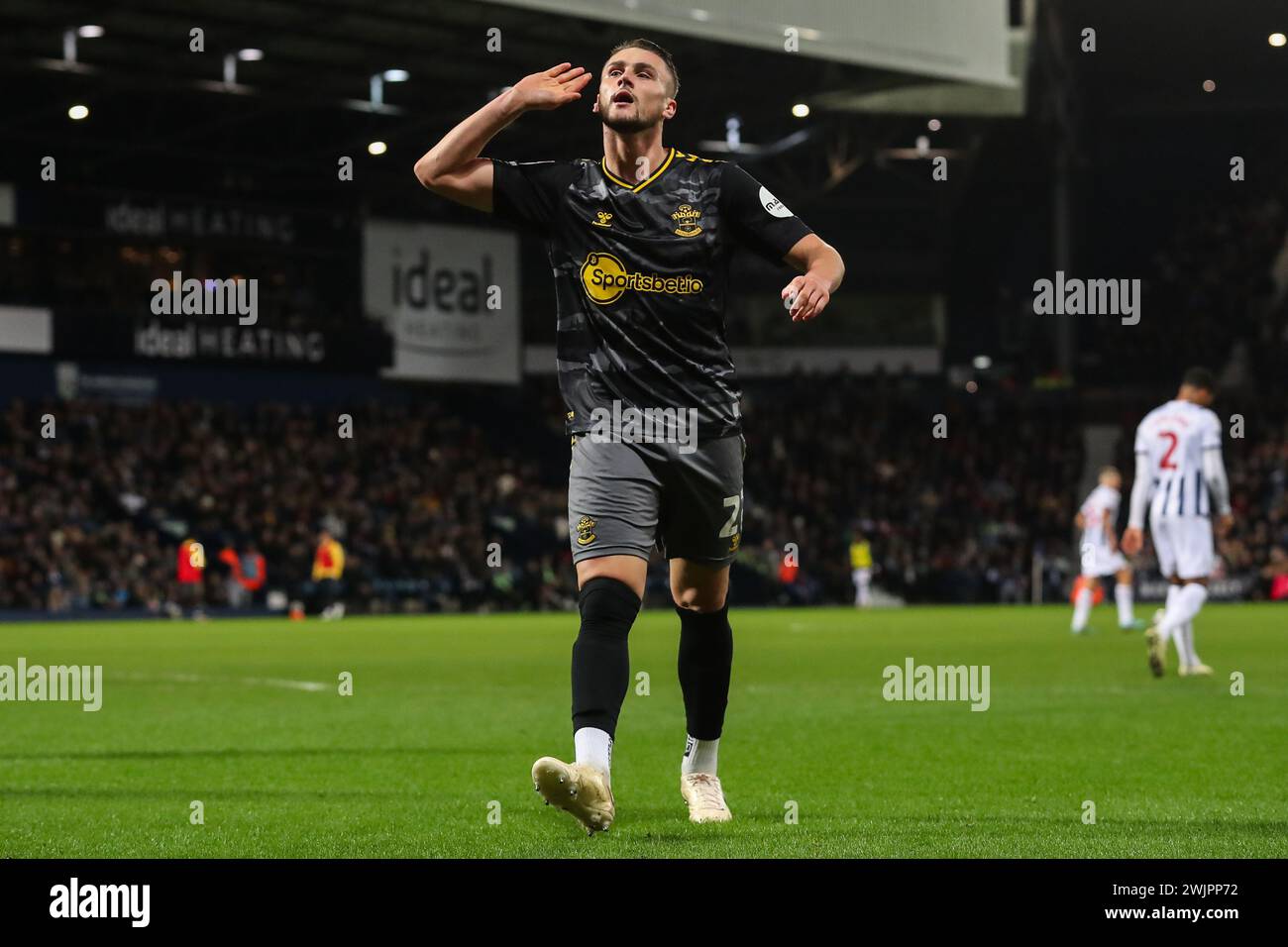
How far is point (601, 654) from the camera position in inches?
242

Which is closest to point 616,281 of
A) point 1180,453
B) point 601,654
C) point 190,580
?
point 601,654

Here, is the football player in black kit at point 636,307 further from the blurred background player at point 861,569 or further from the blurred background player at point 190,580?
the blurred background player at point 861,569

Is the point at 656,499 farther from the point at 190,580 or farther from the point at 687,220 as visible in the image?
the point at 190,580

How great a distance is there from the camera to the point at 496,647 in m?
23.4

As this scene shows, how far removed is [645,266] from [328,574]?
2911cm

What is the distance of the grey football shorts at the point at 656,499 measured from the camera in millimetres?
6250

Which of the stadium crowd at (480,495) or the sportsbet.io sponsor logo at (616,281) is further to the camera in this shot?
the stadium crowd at (480,495)

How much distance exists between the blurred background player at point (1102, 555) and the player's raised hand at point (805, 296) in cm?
1939

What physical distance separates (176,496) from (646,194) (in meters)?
35.6

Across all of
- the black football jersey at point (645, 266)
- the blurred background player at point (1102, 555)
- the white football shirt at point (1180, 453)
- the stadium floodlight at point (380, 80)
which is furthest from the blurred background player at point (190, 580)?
the black football jersey at point (645, 266)

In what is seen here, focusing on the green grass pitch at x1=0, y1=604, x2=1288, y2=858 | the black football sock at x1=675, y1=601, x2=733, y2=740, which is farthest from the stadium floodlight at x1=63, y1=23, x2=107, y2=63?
the black football sock at x1=675, y1=601, x2=733, y2=740

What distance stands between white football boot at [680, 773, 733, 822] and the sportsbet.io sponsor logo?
5.92 feet

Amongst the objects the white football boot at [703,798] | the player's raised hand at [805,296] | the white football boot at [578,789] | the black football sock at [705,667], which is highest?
the player's raised hand at [805,296]

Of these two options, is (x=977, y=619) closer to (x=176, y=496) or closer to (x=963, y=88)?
(x=963, y=88)
